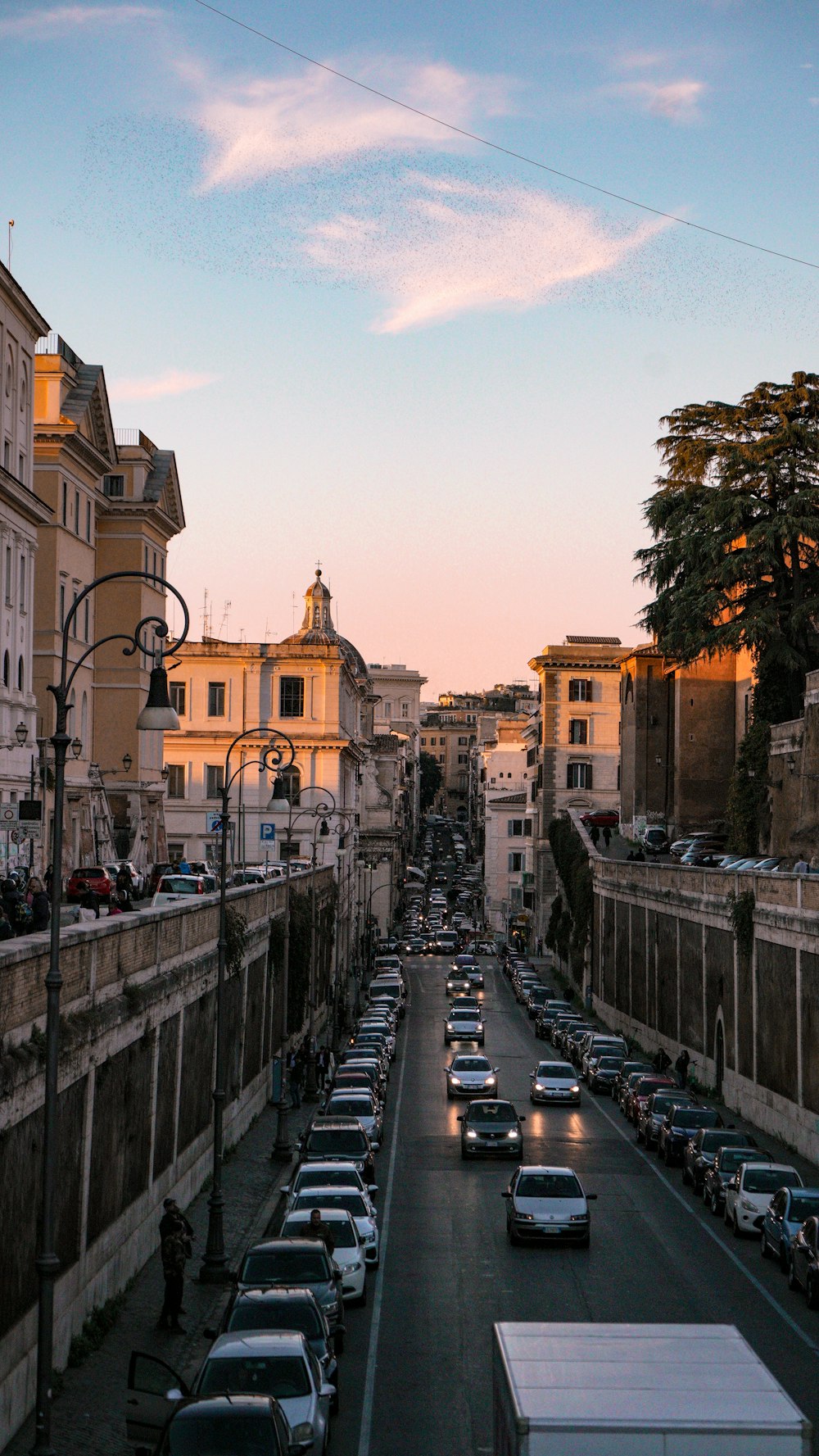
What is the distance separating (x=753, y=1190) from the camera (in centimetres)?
2827

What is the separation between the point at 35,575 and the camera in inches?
2297

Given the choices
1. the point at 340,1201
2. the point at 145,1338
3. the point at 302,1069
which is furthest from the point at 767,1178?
the point at 302,1069

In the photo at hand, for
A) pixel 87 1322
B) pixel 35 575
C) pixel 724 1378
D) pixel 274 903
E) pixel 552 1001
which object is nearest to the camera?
pixel 724 1378

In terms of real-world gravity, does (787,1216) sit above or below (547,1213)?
above

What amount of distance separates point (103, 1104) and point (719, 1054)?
29443 millimetres

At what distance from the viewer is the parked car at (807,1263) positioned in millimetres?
22641

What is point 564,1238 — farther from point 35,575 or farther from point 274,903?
point 35,575

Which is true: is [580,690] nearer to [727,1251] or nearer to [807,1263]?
[727,1251]

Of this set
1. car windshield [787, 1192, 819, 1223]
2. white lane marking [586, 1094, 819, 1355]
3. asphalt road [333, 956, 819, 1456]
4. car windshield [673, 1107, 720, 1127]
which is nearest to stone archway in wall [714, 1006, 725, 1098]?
white lane marking [586, 1094, 819, 1355]

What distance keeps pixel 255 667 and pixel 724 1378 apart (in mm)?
84428

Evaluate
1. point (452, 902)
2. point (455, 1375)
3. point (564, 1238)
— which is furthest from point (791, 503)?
point (452, 902)

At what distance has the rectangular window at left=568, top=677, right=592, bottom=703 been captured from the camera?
111 m

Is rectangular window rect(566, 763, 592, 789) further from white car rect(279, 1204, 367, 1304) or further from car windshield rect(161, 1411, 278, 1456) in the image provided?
car windshield rect(161, 1411, 278, 1456)

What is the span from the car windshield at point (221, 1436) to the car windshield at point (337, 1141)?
61.1 ft
